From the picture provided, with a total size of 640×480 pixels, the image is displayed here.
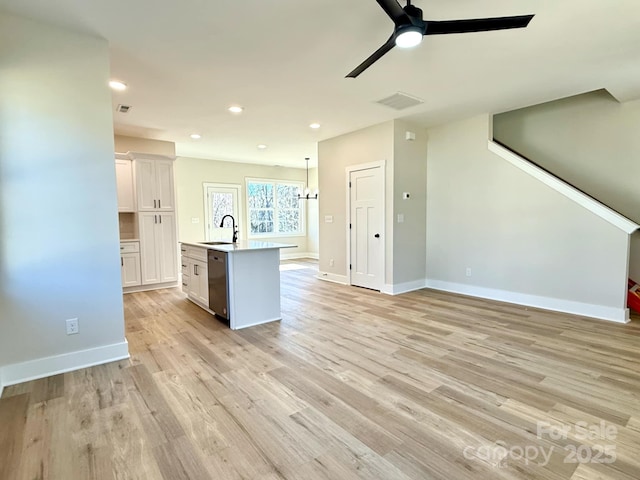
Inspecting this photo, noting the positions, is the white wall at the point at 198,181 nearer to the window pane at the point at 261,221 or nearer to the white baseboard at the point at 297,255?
the window pane at the point at 261,221

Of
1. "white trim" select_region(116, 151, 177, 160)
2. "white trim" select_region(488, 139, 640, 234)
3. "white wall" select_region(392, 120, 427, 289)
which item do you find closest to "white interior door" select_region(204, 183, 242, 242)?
"white trim" select_region(116, 151, 177, 160)

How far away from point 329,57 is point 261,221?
658 centimetres

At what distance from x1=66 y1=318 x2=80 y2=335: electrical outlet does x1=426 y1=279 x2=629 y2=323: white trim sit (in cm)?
492

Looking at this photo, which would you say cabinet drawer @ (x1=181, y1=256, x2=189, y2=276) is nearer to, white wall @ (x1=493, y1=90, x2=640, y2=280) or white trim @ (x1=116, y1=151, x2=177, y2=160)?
white trim @ (x1=116, y1=151, x2=177, y2=160)

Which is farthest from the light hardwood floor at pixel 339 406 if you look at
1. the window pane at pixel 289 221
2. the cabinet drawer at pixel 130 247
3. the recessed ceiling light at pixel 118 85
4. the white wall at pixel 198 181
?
the window pane at pixel 289 221

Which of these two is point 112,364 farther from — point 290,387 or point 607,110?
point 607,110

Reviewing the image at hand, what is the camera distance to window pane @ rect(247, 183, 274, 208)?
891 centimetres

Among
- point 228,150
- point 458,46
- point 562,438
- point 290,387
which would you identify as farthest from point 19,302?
point 228,150

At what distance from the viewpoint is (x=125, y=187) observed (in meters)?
5.39

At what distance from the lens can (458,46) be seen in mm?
2754

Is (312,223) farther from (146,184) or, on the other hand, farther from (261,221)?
(146,184)

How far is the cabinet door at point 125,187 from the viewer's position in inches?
210

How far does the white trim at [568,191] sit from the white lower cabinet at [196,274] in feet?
14.4

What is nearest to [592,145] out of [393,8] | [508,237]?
[508,237]
